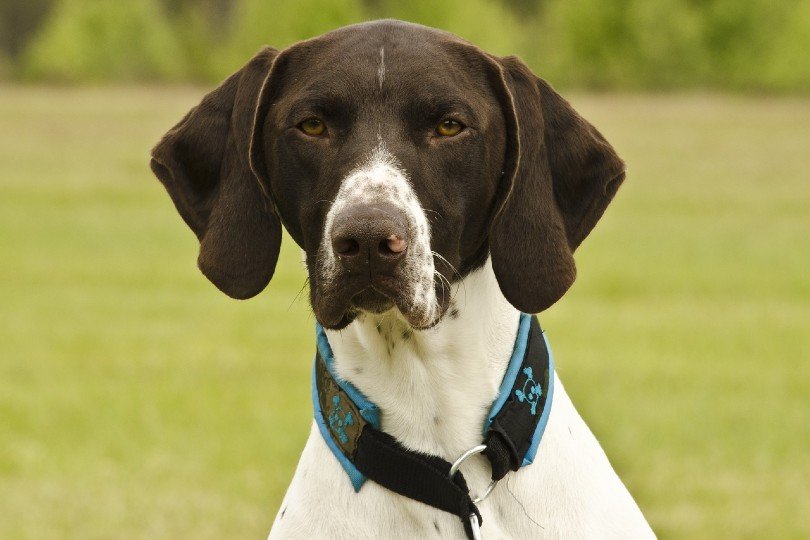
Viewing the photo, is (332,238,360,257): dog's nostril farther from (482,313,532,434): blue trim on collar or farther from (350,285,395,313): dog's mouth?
(482,313,532,434): blue trim on collar

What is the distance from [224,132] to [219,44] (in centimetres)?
5209

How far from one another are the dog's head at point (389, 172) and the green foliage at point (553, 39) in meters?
36.3

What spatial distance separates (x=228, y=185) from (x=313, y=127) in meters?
0.35

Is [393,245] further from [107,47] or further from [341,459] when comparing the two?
[107,47]

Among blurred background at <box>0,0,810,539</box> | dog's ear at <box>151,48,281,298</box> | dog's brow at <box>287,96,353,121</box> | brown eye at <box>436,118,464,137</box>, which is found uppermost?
dog's brow at <box>287,96,353,121</box>

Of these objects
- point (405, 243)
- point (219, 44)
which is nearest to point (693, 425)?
point (405, 243)

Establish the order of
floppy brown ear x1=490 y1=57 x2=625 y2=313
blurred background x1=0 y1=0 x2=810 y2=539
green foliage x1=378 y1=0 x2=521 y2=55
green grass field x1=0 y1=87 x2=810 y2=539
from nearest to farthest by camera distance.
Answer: floppy brown ear x1=490 y1=57 x2=625 y2=313
green grass field x1=0 y1=87 x2=810 y2=539
blurred background x1=0 y1=0 x2=810 y2=539
green foliage x1=378 y1=0 x2=521 y2=55

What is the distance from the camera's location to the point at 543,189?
3498 mm

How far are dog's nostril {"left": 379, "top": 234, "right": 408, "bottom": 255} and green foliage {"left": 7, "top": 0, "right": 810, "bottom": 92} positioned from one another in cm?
3684

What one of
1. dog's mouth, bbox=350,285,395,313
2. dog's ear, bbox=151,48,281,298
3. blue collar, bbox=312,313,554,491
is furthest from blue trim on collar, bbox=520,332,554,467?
dog's ear, bbox=151,48,281,298

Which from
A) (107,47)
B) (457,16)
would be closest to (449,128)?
(457,16)

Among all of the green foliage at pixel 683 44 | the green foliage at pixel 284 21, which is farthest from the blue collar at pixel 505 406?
the green foliage at pixel 683 44

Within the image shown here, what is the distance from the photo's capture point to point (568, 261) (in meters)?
3.53

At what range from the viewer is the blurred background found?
Result: 758 cm
